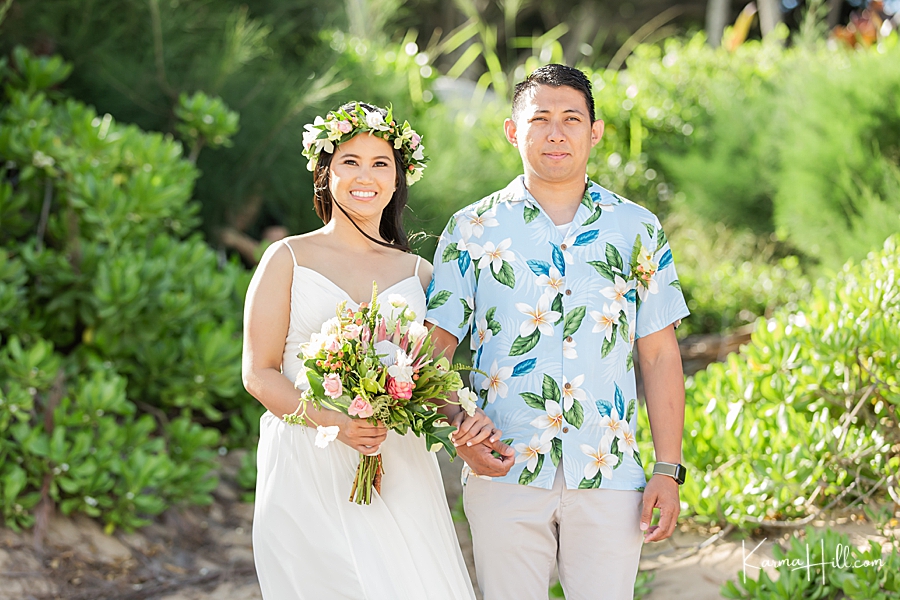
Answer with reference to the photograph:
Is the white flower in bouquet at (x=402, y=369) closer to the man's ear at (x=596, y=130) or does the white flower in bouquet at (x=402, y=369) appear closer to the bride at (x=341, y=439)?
the bride at (x=341, y=439)

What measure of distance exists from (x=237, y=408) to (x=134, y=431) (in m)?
1.11

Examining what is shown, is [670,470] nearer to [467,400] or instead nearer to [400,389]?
[467,400]

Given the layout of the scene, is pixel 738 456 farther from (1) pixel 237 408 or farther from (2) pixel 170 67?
(2) pixel 170 67

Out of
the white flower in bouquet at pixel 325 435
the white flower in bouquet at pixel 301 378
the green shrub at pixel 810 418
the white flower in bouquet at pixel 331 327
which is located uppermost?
the white flower in bouquet at pixel 331 327

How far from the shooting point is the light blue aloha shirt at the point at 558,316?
7.72 feet

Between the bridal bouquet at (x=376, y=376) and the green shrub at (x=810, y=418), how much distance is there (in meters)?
1.93

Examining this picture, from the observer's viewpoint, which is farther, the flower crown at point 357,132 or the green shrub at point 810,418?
the green shrub at point 810,418

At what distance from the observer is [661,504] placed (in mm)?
2375

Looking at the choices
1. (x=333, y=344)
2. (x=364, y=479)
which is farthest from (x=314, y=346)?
(x=364, y=479)

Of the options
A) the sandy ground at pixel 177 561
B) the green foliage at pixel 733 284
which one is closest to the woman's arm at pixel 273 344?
the sandy ground at pixel 177 561

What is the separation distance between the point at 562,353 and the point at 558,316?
0.34 feet

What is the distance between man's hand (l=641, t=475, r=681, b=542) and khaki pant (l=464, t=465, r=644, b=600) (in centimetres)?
3

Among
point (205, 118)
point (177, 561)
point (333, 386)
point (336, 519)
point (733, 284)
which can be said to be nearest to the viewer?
point (333, 386)

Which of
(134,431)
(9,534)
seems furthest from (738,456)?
(9,534)
